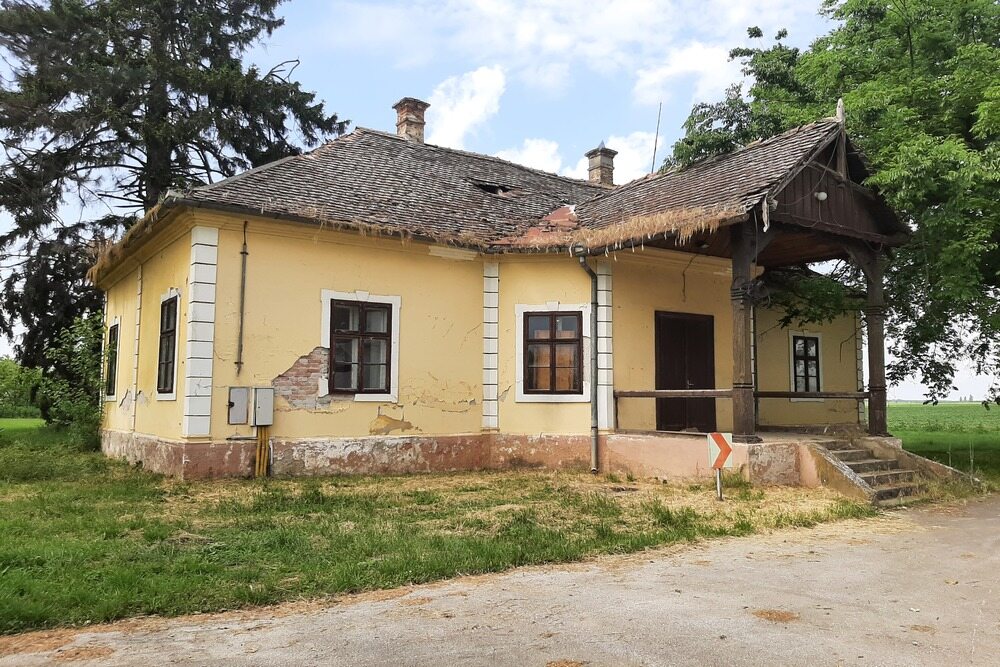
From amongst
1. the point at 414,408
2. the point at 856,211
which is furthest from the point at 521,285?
the point at 856,211

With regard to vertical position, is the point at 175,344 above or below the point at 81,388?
above

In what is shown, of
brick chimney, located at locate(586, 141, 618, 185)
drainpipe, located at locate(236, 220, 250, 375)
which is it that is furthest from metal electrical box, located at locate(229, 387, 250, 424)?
brick chimney, located at locate(586, 141, 618, 185)

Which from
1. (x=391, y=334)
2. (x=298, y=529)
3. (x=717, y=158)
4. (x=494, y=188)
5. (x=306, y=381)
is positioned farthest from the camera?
(x=494, y=188)

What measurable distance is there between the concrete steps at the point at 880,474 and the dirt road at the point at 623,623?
3.38m

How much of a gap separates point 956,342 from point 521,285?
8.27 m

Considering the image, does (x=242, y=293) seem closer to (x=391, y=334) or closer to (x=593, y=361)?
(x=391, y=334)

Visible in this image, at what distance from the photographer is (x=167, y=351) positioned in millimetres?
12117

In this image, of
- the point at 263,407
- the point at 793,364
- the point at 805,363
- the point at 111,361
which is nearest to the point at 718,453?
the point at 263,407

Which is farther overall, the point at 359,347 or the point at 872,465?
the point at 359,347

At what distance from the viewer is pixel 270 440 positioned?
11.0 metres


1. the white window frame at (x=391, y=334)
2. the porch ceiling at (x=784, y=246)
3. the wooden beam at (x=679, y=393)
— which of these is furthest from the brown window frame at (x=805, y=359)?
the white window frame at (x=391, y=334)

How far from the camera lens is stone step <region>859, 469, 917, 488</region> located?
9.87m

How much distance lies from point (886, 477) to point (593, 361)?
446 centimetres

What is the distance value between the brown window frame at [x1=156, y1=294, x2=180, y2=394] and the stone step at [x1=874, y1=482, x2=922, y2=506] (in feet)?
32.2
